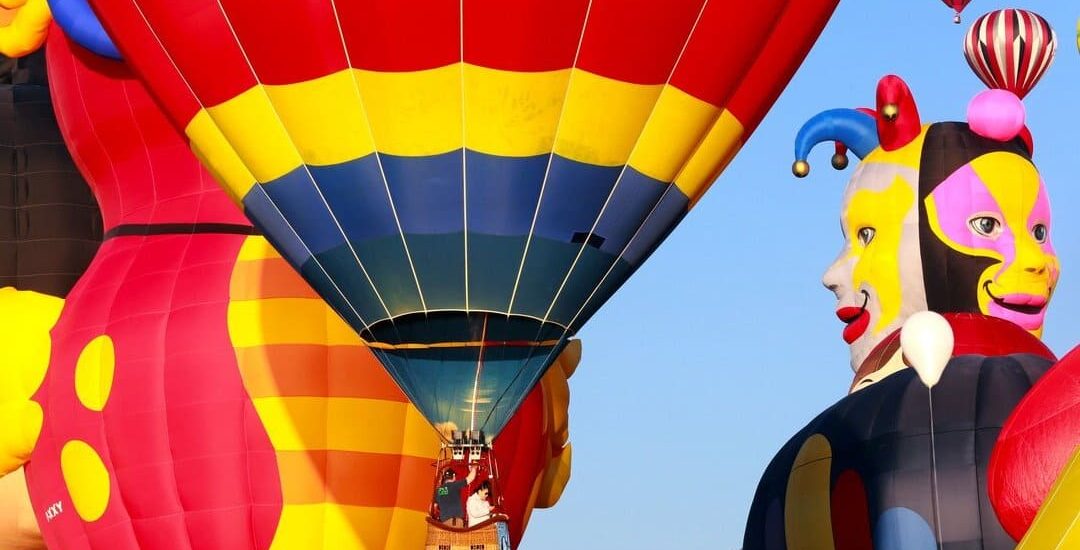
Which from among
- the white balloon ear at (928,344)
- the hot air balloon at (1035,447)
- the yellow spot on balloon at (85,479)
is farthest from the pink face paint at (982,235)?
the yellow spot on balloon at (85,479)

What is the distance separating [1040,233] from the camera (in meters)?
12.0

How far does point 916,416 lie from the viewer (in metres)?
9.84

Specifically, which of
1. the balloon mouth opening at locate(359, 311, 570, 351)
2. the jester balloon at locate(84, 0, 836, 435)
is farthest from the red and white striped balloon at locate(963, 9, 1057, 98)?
the balloon mouth opening at locate(359, 311, 570, 351)

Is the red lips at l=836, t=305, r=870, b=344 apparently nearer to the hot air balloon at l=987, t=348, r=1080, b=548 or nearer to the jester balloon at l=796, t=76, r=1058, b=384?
the jester balloon at l=796, t=76, r=1058, b=384

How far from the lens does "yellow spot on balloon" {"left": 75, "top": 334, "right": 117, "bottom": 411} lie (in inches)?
419

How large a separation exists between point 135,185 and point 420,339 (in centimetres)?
294

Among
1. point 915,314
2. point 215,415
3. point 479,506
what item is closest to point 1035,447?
point 479,506

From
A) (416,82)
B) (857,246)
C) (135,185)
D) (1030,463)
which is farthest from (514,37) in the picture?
(857,246)

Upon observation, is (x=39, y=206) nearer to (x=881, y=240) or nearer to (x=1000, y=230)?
(x=881, y=240)

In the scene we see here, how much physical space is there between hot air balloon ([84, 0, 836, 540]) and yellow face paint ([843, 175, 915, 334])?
3.15 meters

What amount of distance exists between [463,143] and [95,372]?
9.68 ft

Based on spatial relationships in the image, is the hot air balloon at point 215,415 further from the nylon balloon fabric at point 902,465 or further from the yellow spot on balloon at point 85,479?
the nylon balloon fabric at point 902,465

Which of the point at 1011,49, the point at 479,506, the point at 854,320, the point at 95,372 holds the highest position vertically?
the point at 1011,49

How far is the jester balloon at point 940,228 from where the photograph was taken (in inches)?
460
